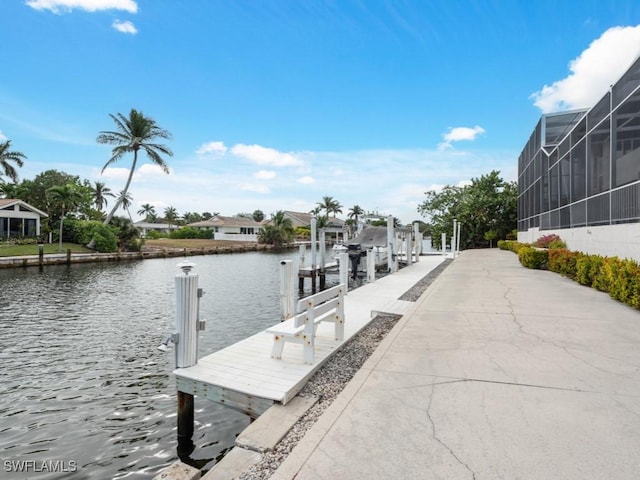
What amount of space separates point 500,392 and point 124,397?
16.9ft

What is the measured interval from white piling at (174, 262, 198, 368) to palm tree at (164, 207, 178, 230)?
83.7m

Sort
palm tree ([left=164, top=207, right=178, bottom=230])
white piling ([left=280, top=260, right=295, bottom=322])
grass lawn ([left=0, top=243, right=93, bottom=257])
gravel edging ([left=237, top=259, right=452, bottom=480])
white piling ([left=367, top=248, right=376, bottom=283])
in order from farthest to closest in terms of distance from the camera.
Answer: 1. palm tree ([left=164, top=207, right=178, bottom=230])
2. grass lawn ([left=0, top=243, right=93, bottom=257])
3. white piling ([left=367, top=248, right=376, bottom=283])
4. white piling ([left=280, top=260, right=295, bottom=322])
5. gravel edging ([left=237, top=259, right=452, bottom=480])

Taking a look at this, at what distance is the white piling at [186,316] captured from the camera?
4.08 metres

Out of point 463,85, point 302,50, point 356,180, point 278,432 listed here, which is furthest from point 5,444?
point 356,180

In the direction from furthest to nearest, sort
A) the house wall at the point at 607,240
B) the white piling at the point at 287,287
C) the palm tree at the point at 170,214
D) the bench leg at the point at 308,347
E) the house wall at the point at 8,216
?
the palm tree at the point at 170,214, the house wall at the point at 8,216, the house wall at the point at 607,240, the white piling at the point at 287,287, the bench leg at the point at 308,347

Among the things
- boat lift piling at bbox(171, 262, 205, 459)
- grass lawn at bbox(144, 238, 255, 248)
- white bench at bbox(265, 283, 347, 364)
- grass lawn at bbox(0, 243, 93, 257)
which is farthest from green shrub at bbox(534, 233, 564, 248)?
grass lawn at bbox(144, 238, 255, 248)

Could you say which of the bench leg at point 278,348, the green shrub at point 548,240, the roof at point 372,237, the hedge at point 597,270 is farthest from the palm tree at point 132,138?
the bench leg at point 278,348

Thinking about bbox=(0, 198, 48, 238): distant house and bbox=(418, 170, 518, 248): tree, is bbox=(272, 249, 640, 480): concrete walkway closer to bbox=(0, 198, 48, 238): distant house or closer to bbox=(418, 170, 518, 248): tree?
bbox=(418, 170, 518, 248): tree

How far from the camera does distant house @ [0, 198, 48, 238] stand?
1330 inches

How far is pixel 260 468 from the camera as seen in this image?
2.56 meters

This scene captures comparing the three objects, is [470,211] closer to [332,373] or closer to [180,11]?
[180,11]

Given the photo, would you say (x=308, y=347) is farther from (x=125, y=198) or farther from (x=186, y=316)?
(x=125, y=198)

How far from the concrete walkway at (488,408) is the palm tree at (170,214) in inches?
3325

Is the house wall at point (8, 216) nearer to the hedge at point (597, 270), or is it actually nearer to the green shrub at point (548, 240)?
the hedge at point (597, 270)
